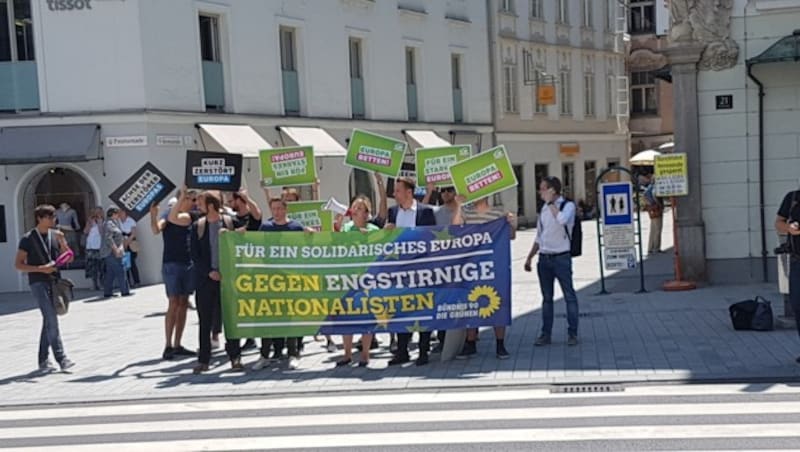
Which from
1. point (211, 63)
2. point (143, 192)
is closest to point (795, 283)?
point (143, 192)

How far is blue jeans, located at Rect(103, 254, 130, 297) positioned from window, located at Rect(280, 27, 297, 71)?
9.58 m

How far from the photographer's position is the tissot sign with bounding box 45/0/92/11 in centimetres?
2291

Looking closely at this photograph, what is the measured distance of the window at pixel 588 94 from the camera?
46916mm

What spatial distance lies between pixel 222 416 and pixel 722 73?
10.7 metres

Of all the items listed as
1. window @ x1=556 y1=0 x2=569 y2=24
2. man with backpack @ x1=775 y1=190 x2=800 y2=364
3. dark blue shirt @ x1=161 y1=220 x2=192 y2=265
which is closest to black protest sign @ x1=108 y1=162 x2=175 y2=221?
dark blue shirt @ x1=161 y1=220 x2=192 y2=265

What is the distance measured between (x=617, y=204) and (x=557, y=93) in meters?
28.7

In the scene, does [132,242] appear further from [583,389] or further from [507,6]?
[507,6]

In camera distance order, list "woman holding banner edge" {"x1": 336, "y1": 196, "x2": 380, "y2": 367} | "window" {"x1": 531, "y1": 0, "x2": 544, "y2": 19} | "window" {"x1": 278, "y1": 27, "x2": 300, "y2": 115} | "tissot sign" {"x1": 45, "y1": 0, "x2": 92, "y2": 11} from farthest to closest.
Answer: "window" {"x1": 531, "y1": 0, "x2": 544, "y2": 19}
"window" {"x1": 278, "y1": 27, "x2": 300, "y2": 115}
"tissot sign" {"x1": 45, "y1": 0, "x2": 92, "y2": 11}
"woman holding banner edge" {"x1": 336, "y1": 196, "x2": 380, "y2": 367}

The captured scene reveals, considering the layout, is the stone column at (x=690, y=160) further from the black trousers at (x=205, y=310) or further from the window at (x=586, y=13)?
the window at (x=586, y=13)

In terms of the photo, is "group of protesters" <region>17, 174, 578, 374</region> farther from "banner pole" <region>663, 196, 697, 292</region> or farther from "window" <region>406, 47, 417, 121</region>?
"window" <region>406, 47, 417, 121</region>

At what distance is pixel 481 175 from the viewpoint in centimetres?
1146

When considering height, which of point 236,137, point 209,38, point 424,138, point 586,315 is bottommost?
point 586,315

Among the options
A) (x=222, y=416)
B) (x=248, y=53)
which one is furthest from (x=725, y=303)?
(x=248, y=53)

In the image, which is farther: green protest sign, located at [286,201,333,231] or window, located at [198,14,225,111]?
window, located at [198,14,225,111]
